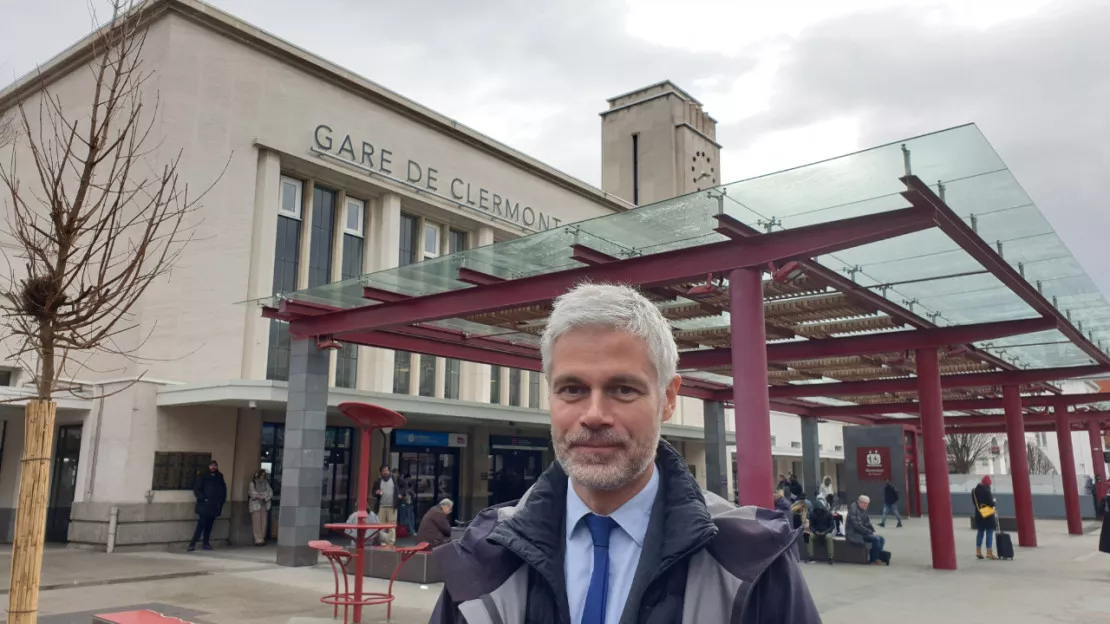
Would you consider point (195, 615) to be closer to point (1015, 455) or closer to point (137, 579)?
point (137, 579)

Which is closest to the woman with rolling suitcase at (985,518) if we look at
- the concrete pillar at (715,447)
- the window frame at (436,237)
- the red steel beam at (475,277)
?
the concrete pillar at (715,447)

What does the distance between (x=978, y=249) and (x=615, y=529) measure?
32.9 ft

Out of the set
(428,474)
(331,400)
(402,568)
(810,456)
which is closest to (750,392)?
(402,568)

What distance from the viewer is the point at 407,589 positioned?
468 inches

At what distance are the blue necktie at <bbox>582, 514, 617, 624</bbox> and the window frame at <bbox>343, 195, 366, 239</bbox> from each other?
21859 millimetres

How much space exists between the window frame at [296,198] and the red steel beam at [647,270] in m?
6.79

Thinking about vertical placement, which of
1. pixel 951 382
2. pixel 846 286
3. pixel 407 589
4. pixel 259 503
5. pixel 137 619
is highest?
pixel 846 286

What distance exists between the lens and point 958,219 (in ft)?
31.3

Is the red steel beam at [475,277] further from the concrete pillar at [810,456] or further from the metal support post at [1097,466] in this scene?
the metal support post at [1097,466]

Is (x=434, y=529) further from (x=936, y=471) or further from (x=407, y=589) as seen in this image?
(x=936, y=471)

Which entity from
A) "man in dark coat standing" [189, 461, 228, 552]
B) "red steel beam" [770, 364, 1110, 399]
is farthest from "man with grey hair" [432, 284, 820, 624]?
"red steel beam" [770, 364, 1110, 399]

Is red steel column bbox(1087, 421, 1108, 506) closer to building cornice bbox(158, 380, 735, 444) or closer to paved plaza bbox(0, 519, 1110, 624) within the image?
paved plaza bbox(0, 519, 1110, 624)

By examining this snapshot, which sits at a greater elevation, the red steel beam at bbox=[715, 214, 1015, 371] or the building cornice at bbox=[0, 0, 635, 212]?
the building cornice at bbox=[0, 0, 635, 212]

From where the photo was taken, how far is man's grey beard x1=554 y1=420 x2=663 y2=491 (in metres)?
1.86
